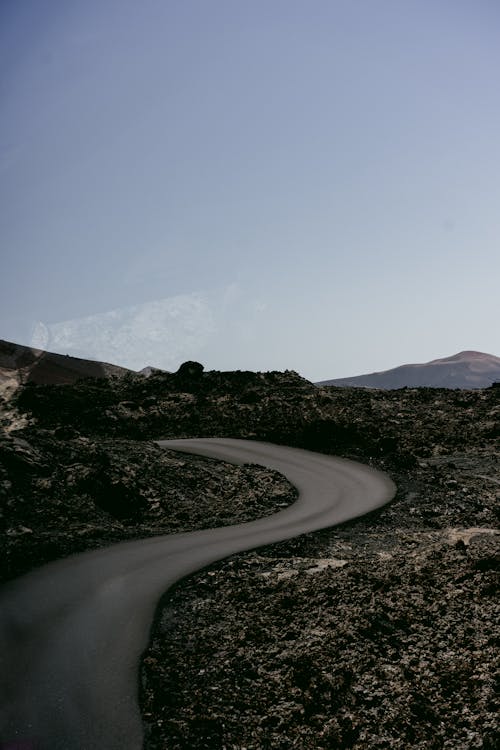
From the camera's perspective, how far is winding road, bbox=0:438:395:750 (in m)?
8.04

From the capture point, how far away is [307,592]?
12.8 m

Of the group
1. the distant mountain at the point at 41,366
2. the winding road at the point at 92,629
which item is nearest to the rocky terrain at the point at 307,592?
the winding road at the point at 92,629

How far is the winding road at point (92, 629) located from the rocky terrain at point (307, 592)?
51cm

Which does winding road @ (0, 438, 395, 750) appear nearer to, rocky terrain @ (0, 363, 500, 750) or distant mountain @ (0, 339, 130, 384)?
rocky terrain @ (0, 363, 500, 750)

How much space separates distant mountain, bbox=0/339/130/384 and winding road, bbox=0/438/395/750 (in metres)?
37.2

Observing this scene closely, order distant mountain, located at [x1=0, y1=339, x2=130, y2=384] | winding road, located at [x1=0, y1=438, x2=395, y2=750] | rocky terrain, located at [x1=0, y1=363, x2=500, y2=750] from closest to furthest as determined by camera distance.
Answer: winding road, located at [x1=0, y1=438, x2=395, y2=750] → rocky terrain, located at [x1=0, y1=363, x2=500, y2=750] → distant mountain, located at [x1=0, y1=339, x2=130, y2=384]

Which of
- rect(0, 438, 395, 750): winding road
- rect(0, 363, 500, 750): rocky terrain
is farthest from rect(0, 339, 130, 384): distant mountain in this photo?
rect(0, 438, 395, 750): winding road

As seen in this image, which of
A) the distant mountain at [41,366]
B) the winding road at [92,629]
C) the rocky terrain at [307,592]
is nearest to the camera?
the winding road at [92,629]

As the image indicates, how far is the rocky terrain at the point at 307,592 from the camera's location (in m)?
8.45

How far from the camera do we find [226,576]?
14.3m

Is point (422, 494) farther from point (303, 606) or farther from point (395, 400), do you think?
point (395, 400)

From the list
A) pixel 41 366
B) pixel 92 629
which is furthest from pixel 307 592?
pixel 41 366

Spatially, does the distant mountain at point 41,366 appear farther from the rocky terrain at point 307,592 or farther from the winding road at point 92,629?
the winding road at point 92,629

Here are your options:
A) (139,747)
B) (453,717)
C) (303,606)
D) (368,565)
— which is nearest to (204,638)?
(303,606)
